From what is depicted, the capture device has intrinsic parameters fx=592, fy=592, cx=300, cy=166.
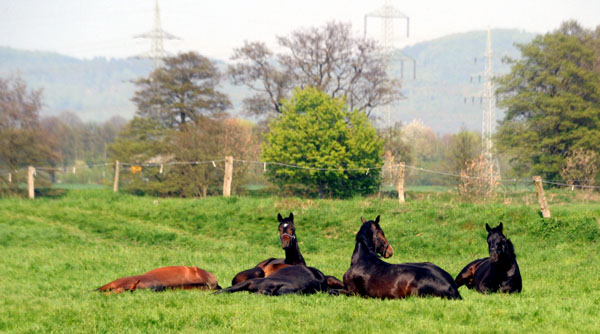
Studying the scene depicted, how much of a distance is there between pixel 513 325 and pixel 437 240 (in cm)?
1241

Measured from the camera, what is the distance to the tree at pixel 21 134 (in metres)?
54.4

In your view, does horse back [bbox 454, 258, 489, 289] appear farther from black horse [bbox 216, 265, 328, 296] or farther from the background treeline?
the background treeline

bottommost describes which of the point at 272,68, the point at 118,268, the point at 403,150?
the point at 118,268

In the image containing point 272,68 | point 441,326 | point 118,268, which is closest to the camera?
point 441,326

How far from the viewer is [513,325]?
7359mm

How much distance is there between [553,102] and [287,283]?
44.7m

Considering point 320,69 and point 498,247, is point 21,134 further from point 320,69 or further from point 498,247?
point 498,247

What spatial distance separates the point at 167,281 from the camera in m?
10.7

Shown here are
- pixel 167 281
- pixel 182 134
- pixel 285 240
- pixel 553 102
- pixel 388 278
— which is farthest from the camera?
pixel 553 102

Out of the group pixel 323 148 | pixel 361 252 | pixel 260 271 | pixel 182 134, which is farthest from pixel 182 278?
pixel 182 134

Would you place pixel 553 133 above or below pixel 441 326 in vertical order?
above

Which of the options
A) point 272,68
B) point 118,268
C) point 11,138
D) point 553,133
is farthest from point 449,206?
point 11,138

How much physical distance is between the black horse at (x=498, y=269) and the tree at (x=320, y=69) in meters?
45.6

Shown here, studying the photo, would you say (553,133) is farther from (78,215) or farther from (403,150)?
(78,215)
